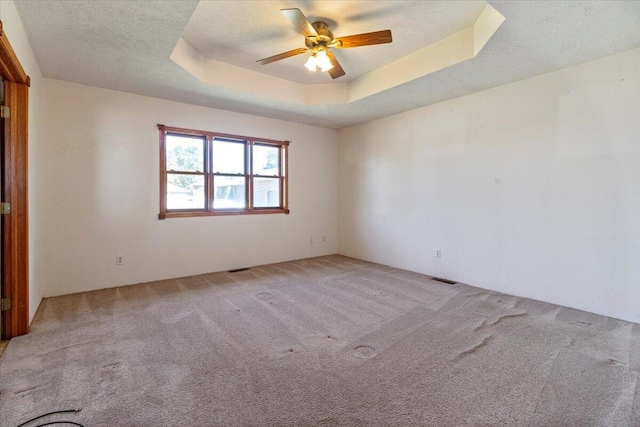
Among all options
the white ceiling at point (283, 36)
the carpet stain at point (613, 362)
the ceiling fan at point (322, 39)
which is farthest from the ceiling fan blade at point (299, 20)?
the carpet stain at point (613, 362)

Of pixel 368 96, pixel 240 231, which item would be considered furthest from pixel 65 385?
pixel 368 96

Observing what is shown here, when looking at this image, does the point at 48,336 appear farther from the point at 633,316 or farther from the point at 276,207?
the point at 633,316

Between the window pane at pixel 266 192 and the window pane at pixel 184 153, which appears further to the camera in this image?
the window pane at pixel 266 192

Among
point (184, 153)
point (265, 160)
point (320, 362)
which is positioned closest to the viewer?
point (320, 362)

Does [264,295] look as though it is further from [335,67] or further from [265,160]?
[335,67]

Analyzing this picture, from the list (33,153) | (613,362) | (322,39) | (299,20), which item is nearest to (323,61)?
(322,39)

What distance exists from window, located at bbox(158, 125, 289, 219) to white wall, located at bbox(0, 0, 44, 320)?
1.27 meters

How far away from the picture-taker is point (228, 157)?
4844mm

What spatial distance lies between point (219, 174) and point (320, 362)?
138 inches

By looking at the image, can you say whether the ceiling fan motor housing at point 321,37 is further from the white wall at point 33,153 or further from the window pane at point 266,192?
the window pane at point 266,192

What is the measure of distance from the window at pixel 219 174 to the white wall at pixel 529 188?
1.97m

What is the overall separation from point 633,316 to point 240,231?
4.89 meters

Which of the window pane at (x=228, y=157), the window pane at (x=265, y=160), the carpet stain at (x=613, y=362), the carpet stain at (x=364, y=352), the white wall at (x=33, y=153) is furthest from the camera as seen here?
the window pane at (x=265, y=160)

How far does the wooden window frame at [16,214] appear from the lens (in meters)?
2.41
